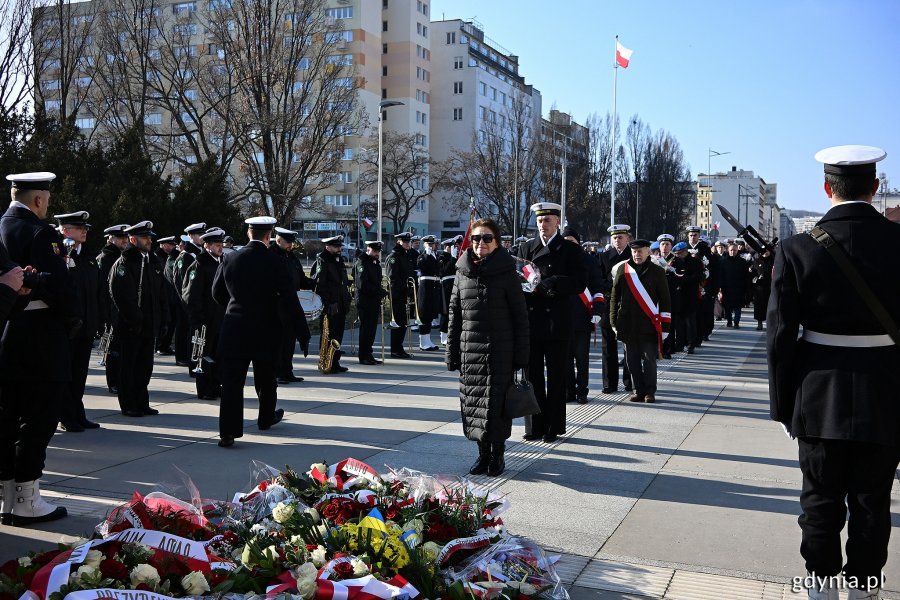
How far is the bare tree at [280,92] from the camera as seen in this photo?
28.3m

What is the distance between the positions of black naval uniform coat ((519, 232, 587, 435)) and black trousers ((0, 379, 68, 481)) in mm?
4362

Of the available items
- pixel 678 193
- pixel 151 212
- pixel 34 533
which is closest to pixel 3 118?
Result: pixel 151 212

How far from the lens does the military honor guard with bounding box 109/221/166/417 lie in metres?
9.59

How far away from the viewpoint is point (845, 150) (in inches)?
162

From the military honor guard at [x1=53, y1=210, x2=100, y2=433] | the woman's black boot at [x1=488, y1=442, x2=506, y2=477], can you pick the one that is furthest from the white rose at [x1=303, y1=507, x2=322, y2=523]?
the military honor guard at [x1=53, y1=210, x2=100, y2=433]

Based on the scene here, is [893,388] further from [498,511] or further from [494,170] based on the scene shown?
[494,170]

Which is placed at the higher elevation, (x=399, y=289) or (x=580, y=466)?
(x=399, y=289)

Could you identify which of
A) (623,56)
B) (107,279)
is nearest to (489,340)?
(107,279)

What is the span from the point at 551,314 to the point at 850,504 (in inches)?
171

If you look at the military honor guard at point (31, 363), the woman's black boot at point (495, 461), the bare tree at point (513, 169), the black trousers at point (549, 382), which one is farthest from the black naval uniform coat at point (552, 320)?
the bare tree at point (513, 169)

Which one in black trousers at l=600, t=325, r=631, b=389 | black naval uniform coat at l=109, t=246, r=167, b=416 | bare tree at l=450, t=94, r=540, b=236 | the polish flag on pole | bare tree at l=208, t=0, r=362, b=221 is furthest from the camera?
bare tree at l=450, t=94, r=540, b=236

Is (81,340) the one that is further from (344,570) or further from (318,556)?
(344,570)

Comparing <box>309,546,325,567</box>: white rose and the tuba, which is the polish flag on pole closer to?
the tuba

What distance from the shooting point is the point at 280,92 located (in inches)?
1153
